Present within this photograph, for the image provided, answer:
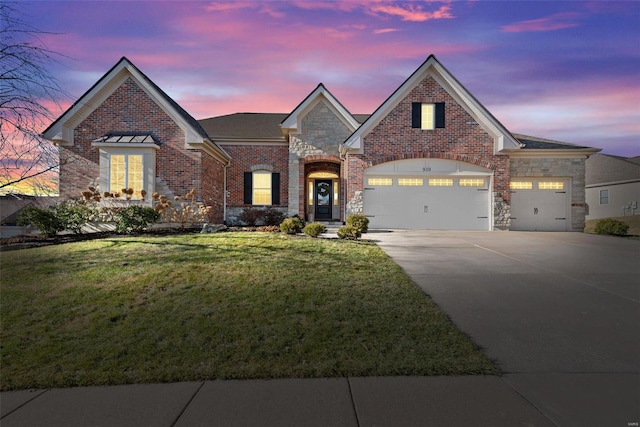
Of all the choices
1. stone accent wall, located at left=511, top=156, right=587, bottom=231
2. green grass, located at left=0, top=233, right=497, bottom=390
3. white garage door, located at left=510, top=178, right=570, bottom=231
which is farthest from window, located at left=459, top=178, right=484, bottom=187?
green grass, located at left=0, top=233, right=497, bottom=390

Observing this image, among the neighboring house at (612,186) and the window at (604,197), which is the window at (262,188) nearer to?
the neighboring house at (612,186)

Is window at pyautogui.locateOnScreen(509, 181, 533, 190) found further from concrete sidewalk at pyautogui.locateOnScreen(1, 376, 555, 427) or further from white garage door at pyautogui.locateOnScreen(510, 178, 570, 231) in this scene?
concrete sidewalk at pyautogui.locateOnScreen(1, 376, 555, 427)

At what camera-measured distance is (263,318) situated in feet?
16.9

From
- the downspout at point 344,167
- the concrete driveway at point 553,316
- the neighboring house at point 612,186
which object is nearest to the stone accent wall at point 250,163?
the downspout at point 344,167

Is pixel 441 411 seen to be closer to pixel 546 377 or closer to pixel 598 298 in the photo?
pixel 546 377

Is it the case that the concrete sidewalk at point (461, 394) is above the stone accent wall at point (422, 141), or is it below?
below

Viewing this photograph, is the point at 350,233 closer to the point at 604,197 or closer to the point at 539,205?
the point at 539,205

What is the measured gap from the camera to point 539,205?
17.9 m

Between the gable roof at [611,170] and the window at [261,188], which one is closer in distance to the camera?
the window at [261,188]

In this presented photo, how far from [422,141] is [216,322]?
555 inches

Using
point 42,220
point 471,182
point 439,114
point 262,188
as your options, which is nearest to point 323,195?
point 262,188

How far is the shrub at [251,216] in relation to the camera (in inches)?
709

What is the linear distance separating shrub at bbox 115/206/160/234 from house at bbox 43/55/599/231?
8.40ft

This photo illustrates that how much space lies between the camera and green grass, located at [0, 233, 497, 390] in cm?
389
